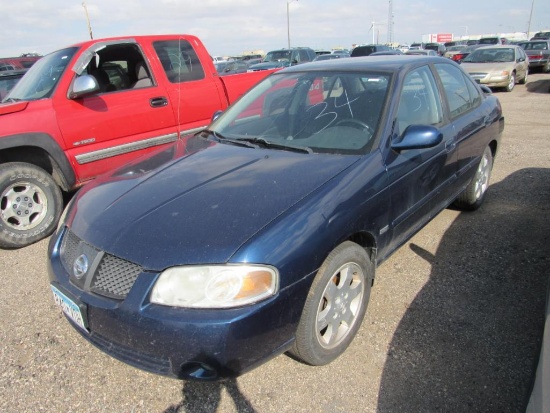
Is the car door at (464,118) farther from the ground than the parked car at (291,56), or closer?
farther from the ground

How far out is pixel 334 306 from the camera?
229 cm

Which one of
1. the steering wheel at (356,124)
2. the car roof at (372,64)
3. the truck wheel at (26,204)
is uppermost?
the car roof at (372,64)

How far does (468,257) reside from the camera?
3.45m

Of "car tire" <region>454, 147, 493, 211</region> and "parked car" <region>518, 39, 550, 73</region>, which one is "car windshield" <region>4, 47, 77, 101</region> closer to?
"car tire" <region>454, 147, 493, 211</region>

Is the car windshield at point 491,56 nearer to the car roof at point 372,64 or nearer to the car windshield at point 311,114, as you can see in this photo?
the car roof at point 372,64

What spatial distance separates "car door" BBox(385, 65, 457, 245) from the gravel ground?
507 mm

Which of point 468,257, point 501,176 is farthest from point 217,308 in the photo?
point 501,176

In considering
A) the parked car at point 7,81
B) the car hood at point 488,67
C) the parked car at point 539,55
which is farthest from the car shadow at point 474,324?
the parked car at point 539,55

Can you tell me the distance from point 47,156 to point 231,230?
3112 mm

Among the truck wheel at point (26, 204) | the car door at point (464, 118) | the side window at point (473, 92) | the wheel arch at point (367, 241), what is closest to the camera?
the wheel arch at point (367, 241)

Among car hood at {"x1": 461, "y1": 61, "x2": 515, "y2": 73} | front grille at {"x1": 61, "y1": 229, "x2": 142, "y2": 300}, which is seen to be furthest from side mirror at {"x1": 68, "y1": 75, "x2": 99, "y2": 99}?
car hood at {"x1": 461, "y1": 61, "x2": 515, "y2": 73}

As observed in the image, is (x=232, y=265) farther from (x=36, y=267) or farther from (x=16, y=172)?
(x=16, y=172)

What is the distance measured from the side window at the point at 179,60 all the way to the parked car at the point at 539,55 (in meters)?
21.3

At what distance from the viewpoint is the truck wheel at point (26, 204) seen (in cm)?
387
